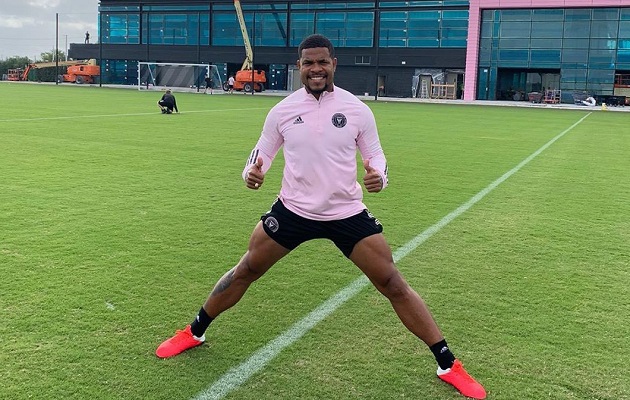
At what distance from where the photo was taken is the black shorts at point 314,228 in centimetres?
375

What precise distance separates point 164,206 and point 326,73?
5262 mm

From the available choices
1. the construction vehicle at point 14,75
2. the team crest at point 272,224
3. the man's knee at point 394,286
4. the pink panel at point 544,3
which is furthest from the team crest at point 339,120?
the construction vehicle at point 14,75

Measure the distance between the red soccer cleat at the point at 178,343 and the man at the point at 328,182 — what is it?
2.27 ft

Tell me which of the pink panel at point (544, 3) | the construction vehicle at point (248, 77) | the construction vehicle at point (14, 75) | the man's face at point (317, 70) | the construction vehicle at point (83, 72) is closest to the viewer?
the man's face at point (317, 70)

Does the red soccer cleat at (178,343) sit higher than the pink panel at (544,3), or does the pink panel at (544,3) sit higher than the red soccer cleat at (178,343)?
the pink panel at (544,3)

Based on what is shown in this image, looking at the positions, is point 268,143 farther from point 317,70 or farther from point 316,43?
point 316,43

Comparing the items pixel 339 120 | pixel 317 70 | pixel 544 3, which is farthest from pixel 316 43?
pixel 544 3

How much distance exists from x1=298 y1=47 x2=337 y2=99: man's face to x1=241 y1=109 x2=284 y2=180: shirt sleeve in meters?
0.29

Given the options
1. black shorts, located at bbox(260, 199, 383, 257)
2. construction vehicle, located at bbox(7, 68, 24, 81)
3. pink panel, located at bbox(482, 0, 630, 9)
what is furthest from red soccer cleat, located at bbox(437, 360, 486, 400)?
construction vehicle, located at bbox(7, 68, 24, 81)

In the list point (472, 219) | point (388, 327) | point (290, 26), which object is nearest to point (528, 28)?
point (290, 26)

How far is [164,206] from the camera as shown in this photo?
8.49 metres

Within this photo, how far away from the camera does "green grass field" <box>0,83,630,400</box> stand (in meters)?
3.88

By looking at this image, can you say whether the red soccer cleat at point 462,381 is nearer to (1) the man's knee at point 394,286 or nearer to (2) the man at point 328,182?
(2) the man at point 328,182

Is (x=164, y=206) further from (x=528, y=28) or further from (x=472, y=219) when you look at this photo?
(x=528, y=28)
